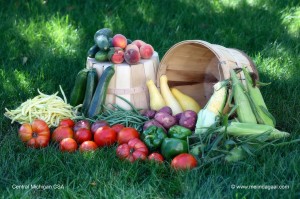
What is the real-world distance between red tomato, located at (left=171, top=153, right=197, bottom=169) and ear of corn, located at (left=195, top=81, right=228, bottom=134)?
0.40m

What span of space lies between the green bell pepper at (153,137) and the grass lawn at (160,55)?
0.27m

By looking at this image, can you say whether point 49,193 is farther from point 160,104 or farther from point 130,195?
point 160,104

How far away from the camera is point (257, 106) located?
439cm

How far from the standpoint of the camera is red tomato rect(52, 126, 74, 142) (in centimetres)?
434

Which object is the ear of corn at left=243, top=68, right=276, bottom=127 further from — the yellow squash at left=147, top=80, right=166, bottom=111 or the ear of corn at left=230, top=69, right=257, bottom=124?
the yellow squash at left=147, top=80, right=166, bottom=111

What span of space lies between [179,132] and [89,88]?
0.99 meters

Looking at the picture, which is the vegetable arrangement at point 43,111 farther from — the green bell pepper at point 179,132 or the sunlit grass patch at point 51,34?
the sunlit grass patch at point 51,34

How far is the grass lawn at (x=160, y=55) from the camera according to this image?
11.9ft

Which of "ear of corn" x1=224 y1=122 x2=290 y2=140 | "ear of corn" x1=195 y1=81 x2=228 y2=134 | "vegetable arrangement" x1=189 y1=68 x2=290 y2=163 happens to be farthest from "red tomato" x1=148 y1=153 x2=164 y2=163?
"ear of corn" x1=224 y1=122 x2=290 y2=140

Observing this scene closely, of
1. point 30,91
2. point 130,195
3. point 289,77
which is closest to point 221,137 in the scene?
point 130,195

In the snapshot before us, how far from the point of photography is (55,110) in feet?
15.6

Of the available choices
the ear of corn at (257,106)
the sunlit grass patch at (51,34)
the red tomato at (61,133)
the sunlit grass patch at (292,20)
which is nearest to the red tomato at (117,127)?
the red tomato at (61,133)

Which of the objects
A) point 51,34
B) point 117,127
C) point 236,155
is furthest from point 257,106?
point 51,34

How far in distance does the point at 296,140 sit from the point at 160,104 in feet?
4.23
